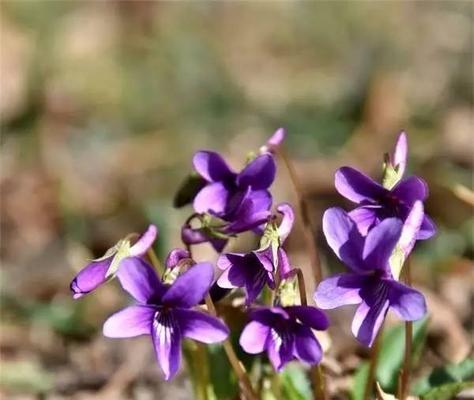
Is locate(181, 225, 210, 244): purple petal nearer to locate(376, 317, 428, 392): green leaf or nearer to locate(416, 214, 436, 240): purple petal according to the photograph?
locate(416, 214, 436, 240): purple petal

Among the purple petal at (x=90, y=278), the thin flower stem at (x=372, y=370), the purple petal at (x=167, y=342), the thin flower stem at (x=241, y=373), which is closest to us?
the purple petal at (x=167, y=342)

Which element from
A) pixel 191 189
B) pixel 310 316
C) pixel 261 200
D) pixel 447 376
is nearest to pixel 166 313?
pixel 310 316

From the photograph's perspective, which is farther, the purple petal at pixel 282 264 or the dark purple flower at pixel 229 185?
the dark purple flower at pixel 229 185

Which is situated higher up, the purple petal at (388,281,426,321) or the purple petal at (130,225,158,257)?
the purple petal at (388,281,426,321)

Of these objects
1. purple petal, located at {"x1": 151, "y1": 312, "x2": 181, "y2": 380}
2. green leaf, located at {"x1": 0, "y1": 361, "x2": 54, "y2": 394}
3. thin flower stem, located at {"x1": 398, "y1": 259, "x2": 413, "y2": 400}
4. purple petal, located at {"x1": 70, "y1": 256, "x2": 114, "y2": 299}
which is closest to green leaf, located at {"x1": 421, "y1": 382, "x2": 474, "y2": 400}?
thin flower stem, located at {"x1": 398, "y1": 259, "x2": 413, "y2": 400}

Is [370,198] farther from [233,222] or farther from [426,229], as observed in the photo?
[233,222]

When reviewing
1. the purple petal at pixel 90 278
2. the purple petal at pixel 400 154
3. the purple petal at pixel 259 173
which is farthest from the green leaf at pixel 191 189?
the purple petal at pixel 400 154

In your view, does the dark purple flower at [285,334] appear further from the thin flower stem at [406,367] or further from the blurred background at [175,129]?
the blurred background at [175,129]
